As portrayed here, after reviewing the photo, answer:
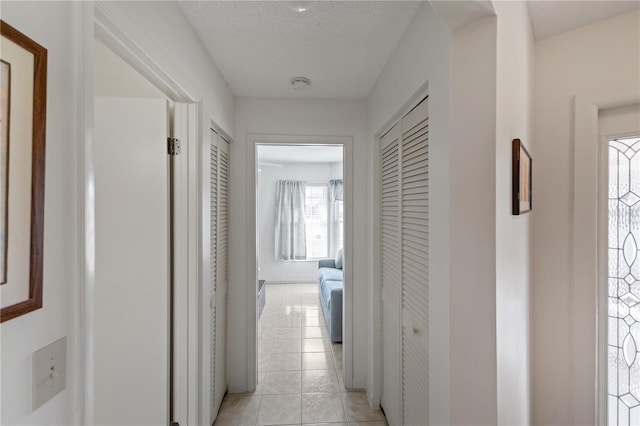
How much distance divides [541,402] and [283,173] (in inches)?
209

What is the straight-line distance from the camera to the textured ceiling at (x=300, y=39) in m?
1.35

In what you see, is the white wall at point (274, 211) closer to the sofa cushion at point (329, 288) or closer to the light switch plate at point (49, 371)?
the sofa cushion at point (329, 288)

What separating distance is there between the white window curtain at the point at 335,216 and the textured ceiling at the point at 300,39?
3763 mm

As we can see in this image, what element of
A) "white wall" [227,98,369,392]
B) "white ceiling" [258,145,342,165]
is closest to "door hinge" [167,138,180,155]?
"white wall" [227,98,369,392]

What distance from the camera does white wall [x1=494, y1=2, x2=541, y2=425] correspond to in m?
0.95

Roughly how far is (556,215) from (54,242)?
6.21 ft

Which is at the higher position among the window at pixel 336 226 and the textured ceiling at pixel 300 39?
the textured ceiling at pixel 300 39

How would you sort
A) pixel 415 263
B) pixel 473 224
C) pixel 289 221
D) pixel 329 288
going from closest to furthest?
pixel 473 224 < pixel 415 263 < pixel 329 288 < pixel 289 221

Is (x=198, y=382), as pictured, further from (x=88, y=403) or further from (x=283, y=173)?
(x=283, y=173)

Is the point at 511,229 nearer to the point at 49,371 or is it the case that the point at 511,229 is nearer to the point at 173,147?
the point at 49,371

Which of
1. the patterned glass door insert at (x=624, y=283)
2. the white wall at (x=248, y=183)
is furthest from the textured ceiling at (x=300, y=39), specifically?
the patterned glass door insert at (x=624, y=283)

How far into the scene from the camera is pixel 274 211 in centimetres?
609

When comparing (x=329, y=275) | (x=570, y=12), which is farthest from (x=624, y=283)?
(x=329, y=275)

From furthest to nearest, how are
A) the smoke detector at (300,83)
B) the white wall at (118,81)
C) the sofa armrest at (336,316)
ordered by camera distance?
1. the sofa armrest at (336,316)
2. the smoke detector at (300,83)
3. the white wall at (118,81)
